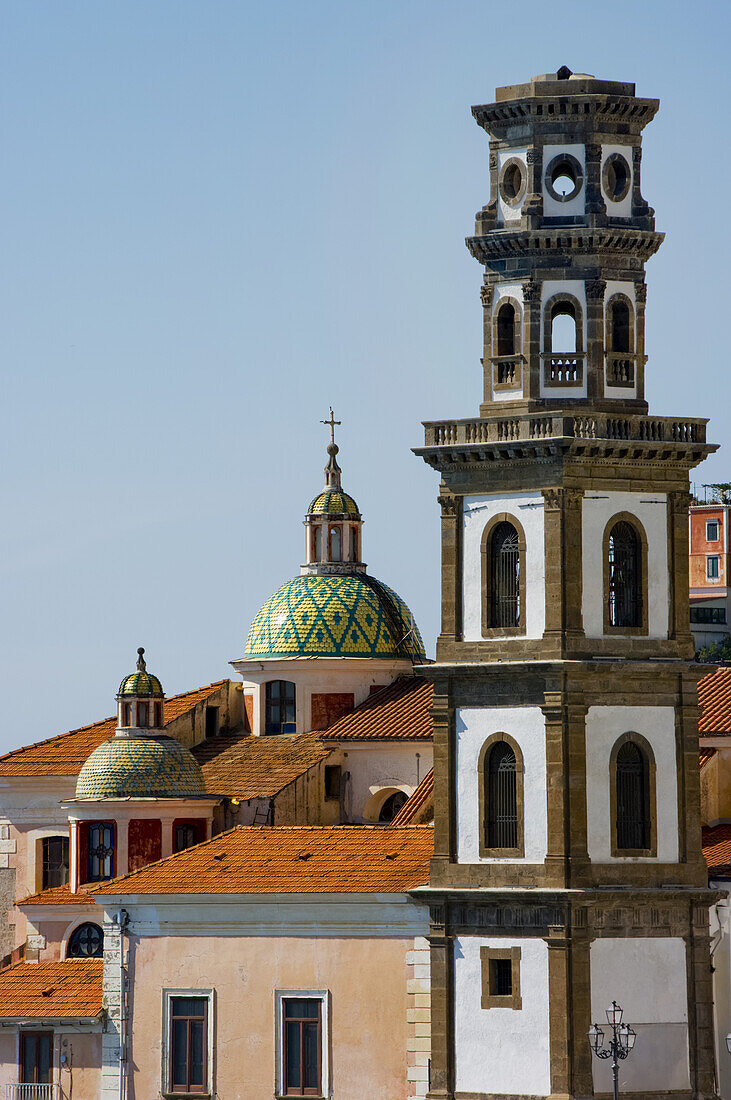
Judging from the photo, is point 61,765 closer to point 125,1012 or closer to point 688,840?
point 125,1012

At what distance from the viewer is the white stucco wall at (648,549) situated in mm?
55062

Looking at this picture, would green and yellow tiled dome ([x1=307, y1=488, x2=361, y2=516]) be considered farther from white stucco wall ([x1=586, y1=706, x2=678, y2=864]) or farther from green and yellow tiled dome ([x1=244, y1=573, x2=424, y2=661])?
white stucco wall ([x1=586, y1=706, x2=678, y2=864])

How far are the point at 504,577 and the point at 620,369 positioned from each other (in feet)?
15.4

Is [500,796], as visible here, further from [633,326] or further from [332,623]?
[332,623]

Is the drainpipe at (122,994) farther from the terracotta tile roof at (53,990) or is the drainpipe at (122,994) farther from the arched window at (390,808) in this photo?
the arched window at (390,808)

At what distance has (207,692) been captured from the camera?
242ft

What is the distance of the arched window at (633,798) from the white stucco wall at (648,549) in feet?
7.90

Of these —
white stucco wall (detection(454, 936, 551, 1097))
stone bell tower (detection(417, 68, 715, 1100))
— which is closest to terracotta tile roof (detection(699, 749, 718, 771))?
stone bell tower (detection(417, 68, 715, 1100))

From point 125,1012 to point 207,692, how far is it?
15.7 meters

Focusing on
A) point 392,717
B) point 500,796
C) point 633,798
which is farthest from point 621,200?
point 392,717

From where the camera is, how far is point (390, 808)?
69000mm

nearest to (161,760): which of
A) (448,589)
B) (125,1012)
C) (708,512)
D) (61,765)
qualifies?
(61,765)

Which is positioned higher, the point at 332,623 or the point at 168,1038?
the point at 332,623

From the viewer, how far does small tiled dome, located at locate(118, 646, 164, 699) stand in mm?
69688
